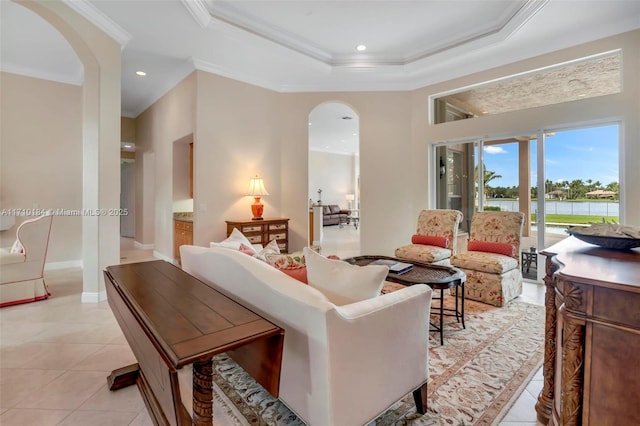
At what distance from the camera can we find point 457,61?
4.56 meters

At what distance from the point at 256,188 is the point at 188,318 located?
12.4ft

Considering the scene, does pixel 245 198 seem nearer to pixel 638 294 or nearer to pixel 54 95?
pixel 54 95

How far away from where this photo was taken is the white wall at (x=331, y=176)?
12062 millimetres

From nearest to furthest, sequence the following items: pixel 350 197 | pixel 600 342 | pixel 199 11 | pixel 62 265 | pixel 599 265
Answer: pixel 600 342 < pixel 599 265 < pixel 199 11 < pixel 62 265 < pixel 350 197

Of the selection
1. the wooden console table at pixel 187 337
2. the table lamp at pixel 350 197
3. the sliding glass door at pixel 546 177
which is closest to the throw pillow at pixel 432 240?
the sliding glass door at pixel 546 177

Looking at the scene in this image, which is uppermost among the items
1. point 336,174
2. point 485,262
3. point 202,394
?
point 336,174

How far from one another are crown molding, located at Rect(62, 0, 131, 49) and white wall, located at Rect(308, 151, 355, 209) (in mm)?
8296

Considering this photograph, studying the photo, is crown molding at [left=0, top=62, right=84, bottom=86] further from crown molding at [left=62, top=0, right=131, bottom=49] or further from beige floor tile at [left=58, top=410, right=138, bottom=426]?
beige floor tile at [left=58, top=410, right=138, bottom=426]

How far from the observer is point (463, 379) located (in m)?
2.03

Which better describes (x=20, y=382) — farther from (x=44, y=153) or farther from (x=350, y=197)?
(x=350, y=197)

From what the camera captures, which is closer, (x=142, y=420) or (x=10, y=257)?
(x=142, y=420)

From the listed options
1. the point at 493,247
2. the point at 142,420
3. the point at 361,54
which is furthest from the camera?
the point at 361,54

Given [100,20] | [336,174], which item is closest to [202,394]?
[100,20]

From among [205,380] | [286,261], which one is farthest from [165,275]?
[205,380]
